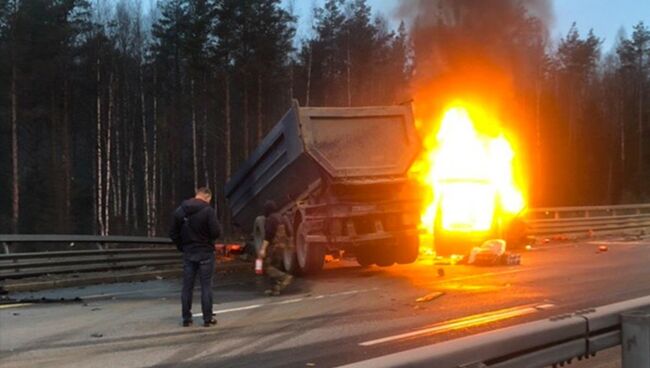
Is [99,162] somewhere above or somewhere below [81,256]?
above

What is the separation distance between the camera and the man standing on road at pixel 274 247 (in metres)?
10.9

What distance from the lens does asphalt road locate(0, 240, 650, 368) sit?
6660 millimetres

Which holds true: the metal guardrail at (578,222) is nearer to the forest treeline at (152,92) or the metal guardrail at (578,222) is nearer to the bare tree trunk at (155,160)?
the forest treeline at (152,92)

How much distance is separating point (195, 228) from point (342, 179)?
4.50 metres

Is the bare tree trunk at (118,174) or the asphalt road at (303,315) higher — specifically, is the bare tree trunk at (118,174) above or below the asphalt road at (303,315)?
above

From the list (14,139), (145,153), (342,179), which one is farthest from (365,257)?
(145,153)

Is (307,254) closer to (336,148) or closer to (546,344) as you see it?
(336,148)

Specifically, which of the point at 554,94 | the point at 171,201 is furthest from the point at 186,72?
the point at 554,94

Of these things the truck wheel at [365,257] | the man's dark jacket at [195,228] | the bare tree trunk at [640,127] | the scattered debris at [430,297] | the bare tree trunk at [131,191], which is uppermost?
the bare tree trunk at [640,127]

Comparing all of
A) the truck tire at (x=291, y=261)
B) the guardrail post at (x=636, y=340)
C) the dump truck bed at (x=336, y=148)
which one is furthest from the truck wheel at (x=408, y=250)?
the guardrail post at (x=636, y=340)

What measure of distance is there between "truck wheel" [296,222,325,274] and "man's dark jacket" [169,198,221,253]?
4.77 meters

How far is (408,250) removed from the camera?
1396cm

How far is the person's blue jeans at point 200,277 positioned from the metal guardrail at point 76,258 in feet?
15.8

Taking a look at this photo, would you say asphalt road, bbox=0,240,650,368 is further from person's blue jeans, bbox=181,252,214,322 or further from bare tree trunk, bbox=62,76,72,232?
bare tree trunk, bbox=62,76,72,232
